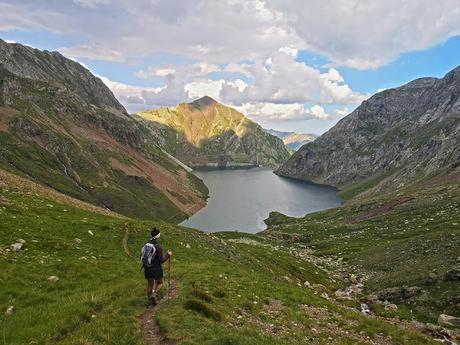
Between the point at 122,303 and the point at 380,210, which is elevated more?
the point at 380,210

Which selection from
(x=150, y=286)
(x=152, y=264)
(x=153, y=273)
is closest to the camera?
(x=150, y=286)

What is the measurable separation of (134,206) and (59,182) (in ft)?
102

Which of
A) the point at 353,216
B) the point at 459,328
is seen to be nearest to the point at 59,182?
the point at 353,216

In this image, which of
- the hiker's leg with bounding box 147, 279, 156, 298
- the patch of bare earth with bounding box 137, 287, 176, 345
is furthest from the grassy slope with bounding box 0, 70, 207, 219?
the patch of bare earth with bounding box 137, 287, 176, 345

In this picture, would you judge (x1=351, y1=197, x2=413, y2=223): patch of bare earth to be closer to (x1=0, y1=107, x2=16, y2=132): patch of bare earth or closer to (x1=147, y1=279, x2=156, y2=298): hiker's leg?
(x1=147, y1=279, x2=156, y2=298): hiker's leg

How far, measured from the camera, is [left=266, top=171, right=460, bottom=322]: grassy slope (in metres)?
40.8

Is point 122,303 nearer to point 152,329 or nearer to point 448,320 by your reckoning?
point 152,329

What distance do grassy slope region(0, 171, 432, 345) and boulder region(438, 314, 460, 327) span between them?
10298mm

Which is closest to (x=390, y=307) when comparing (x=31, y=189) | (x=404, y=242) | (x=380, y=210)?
(x=404, y=242)

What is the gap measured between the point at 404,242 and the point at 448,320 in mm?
35759

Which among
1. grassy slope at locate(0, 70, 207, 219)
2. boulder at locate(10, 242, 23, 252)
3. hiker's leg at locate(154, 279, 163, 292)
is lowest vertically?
grassy slope at locate(0, 70, 207, 219)

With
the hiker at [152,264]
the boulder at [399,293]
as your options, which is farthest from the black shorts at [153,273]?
the boulder at [399,293]

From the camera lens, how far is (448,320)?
1289 inches

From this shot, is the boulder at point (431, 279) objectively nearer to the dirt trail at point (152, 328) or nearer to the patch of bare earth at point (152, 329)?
the dirt trail at point (152, 328)
